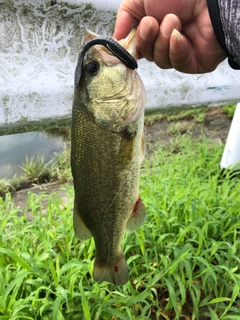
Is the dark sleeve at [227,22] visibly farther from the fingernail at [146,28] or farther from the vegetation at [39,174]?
the vegetation at [39,174]

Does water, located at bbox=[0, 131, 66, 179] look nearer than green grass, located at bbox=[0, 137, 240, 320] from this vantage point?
No

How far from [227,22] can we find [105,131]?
0.67 meters

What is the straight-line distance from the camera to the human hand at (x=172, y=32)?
1.53 meters

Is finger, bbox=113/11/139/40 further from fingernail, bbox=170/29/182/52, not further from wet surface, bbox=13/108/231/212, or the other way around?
wet surface, bbox=13/108/231/212

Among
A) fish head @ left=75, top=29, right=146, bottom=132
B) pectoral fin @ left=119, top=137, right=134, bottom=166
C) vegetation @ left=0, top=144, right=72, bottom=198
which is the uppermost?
fish head @ left=75, top=29, right=146, bottom=132

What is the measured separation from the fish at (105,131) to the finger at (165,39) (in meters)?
0.17

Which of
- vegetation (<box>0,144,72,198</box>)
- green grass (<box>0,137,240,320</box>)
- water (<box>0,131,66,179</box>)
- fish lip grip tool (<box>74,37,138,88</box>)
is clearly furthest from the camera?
water (<box>0,131,66,179</box>)

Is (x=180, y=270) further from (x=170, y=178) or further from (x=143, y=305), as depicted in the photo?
(x=170, y=178)

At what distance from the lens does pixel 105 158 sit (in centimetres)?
145

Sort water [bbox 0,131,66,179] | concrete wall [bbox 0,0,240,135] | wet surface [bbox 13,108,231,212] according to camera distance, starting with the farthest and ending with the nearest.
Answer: wet surface [bbox 13,108,231,212] < water [bbox 0,131,66,179] < concrete wall [bbox 0,0,240,135]

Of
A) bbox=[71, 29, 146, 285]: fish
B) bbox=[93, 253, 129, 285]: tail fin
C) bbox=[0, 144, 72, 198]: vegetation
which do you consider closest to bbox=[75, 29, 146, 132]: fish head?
bbox=[71, 29, 146, 285]: fish

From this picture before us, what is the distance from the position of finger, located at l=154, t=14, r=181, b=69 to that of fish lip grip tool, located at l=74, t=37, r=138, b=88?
34 centimetres

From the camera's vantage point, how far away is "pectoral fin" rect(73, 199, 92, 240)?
156cm

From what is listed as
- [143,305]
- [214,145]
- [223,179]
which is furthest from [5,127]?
[214,145]
